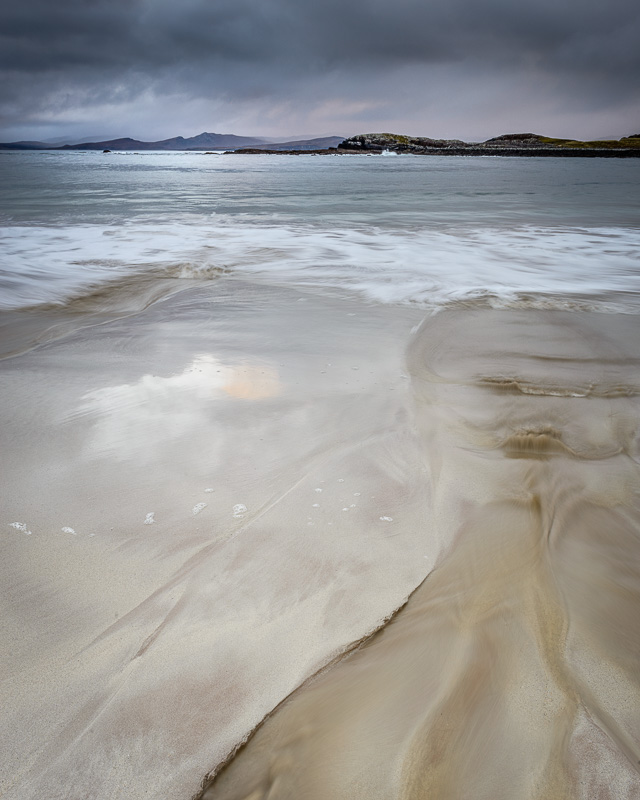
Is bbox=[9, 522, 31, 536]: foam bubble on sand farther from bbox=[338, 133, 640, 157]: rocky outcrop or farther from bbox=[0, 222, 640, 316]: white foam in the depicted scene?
bbox=[338, 133, 640, 157]: rocky outcrop

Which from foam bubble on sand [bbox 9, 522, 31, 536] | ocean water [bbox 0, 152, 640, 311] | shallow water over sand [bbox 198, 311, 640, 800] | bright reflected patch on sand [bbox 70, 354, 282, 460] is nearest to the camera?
shallow water over sand [bbox 198, 311, 640, 800]

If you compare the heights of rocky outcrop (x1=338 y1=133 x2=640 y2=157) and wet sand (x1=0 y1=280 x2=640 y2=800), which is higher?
rocky outcrop (x1=338 y1=133 x2=640 y2=157)

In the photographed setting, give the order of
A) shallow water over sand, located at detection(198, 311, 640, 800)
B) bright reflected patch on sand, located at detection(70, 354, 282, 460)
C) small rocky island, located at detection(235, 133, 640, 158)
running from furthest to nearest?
small rocky island, located at detection(235, 133, 640, 158) → bright reflected patch on sand, located at detection(70, 354, 282, 460) → shallow water over sand, located at detection(198, 311, 640, 800)

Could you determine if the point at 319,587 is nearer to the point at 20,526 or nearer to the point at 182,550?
the point at 182,550

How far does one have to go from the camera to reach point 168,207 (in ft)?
40.8

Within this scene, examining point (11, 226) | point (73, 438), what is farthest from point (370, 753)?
point (11, 226)

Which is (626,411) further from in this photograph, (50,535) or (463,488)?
(50,535)

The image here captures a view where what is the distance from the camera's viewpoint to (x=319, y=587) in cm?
133

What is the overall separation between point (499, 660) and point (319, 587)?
0.47m

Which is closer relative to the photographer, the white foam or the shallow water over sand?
the shallow water over sand

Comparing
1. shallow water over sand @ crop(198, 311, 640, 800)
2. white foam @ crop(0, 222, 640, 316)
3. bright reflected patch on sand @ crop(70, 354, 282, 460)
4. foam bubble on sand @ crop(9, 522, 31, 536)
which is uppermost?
white foam @ crop(0, 222, 640, 316)

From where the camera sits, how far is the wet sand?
96 cm

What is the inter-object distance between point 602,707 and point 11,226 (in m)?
11.0

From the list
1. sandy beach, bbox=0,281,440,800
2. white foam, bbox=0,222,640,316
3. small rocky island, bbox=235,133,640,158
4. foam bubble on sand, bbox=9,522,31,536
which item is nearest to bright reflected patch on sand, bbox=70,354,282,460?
sandy beach, bbox=0,281,440,800
